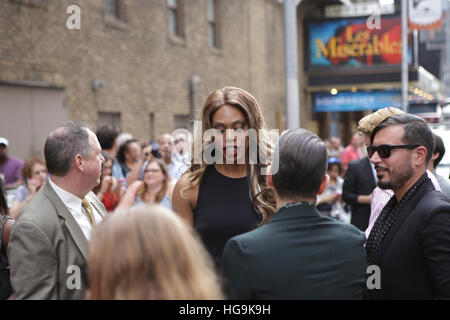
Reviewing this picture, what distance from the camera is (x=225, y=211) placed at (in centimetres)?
339

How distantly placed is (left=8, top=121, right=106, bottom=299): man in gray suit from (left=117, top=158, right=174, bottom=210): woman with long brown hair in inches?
150

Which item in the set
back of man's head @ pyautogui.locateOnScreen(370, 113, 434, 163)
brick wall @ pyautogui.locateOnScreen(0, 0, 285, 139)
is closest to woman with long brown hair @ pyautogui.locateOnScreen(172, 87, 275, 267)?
back of man's head @ pyautogui.locateOnScreen(370, 113, 434, 163)

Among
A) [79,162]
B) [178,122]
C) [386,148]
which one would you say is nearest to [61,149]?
[79,162]

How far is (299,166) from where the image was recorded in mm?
2414

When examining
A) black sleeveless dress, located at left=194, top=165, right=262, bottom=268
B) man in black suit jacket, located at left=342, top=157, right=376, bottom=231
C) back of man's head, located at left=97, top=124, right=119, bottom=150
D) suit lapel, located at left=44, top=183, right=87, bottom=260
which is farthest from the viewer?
back of man's head, located at left=97, top=124, right=119, bottom=150

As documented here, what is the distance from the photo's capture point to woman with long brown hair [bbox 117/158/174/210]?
729cm

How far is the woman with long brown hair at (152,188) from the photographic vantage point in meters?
7.29

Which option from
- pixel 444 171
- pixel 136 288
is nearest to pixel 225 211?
pixel 136 288

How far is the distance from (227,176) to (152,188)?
3924 millimetres

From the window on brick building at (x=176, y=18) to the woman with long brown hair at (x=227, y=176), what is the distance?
1331 centimetres

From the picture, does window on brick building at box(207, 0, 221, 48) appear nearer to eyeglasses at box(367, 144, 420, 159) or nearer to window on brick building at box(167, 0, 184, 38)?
window on brick building at box(167, 0, 184, 38)

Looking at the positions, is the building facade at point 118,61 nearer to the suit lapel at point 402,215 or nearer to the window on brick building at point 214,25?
the window on brick building at point 214,25

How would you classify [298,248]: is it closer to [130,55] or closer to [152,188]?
[152,188]

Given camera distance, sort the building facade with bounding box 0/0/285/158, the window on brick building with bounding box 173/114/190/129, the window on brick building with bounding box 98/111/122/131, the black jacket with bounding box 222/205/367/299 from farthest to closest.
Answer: the window on brick building with bounding box 173/114/190/129 → the window on brick building with bounding box 98/111/122/131 → the building facade with bounding box 0/0/285/158 → the black jacket with bounding box 222/205/367/299
